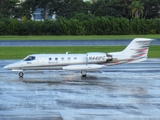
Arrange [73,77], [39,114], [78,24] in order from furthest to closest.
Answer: [78,24]
[73,77]
[39,114]

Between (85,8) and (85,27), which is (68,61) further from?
(85,8)

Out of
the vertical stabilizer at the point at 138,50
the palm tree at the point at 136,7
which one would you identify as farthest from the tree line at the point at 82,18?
the vertical stabilizer at the point at 138,50

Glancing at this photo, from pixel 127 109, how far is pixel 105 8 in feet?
333

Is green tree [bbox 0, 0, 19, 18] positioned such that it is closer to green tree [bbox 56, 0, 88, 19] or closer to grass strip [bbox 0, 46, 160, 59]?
green tree [bbox 56, 0, 88, 19]

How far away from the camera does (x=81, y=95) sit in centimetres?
2495

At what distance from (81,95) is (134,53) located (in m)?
10.5

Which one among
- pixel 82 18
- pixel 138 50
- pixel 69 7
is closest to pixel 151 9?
pixel 69 7

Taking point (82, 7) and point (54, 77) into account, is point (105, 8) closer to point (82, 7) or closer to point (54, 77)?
point (82, 7)

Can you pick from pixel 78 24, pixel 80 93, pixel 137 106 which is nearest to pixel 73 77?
pixel 80 93

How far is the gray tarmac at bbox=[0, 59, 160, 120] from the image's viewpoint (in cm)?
1989

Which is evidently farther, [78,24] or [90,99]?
[78,24]

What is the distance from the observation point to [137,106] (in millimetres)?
21609

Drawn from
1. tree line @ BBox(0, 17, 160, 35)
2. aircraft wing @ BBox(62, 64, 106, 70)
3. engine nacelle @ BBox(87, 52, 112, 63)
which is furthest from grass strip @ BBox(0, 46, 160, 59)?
tree line @ BBox(0, 17, 160, 35)

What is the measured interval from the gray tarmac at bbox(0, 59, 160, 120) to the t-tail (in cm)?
127
